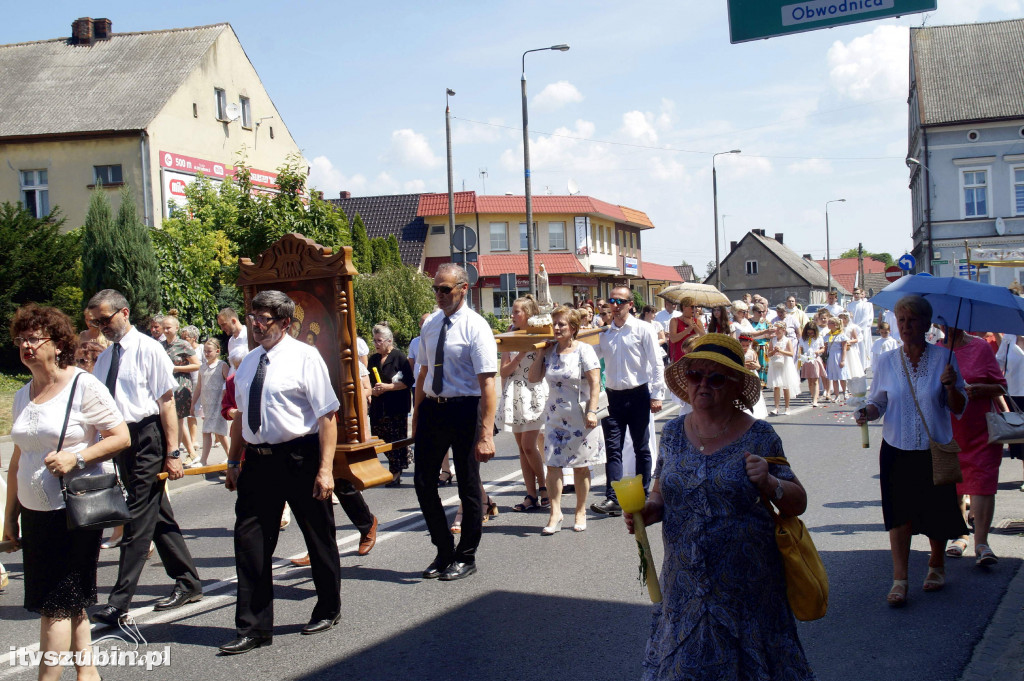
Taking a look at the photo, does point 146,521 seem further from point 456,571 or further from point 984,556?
point 984,556

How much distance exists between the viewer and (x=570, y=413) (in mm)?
8195

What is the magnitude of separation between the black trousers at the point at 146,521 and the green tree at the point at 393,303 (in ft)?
73.3

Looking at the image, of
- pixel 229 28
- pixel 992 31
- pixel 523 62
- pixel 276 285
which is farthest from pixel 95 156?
pixel 992 31

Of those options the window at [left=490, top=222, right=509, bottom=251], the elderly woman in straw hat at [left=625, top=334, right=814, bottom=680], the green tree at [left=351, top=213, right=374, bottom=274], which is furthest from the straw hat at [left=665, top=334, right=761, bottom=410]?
the window at [left=490, top=222, right=509, bottom=251]

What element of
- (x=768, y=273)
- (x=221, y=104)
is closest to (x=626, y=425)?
(x=221, y=104)

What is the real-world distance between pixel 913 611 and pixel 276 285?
196 inches

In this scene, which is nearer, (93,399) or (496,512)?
(93,399)

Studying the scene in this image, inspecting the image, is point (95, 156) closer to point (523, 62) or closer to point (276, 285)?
point (523, 62)

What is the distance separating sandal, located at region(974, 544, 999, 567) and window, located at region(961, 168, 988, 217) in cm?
4492

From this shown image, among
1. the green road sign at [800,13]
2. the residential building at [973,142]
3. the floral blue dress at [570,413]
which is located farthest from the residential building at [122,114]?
the residential building at [973,142]

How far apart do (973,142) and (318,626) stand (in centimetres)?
4872

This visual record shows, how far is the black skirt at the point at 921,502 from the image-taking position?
5.69 metres

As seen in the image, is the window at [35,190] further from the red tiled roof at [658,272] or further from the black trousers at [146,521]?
the red tiled roof at [658,272]

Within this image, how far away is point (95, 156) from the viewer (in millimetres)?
32344
